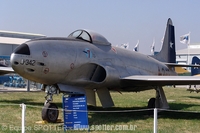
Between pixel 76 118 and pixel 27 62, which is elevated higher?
pixel 27 62

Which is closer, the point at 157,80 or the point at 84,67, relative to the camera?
the point at 84,67

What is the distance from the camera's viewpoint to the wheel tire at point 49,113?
989 centimetres

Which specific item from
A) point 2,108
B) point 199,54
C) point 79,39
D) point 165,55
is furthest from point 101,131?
point 199,54

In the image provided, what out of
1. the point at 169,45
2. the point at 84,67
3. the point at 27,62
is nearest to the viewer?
the point at 27,62

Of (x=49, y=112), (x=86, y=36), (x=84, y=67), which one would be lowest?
(x=49, y=112)

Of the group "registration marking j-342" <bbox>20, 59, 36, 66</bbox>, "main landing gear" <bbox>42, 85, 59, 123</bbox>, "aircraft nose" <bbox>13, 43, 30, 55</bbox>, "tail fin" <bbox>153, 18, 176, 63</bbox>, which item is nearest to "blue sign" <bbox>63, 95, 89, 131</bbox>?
"main landing gear" <bbox>42, 85, 59, 123</bbox>

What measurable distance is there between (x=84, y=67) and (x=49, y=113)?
2.07m

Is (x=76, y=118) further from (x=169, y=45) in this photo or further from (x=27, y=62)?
(x=169, y=45)

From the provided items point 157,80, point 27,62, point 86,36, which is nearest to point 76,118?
point 27,62

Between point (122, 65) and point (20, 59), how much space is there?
460cm

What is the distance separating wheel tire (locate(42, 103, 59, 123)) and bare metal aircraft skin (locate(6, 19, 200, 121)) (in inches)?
10.0

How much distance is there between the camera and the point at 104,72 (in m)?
11.7

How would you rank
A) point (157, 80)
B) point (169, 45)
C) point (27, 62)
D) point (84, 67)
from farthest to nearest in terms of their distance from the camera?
point (169, 45), point (157, 80), point (84, 67), point (27, 62)

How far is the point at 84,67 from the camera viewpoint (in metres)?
11.0
